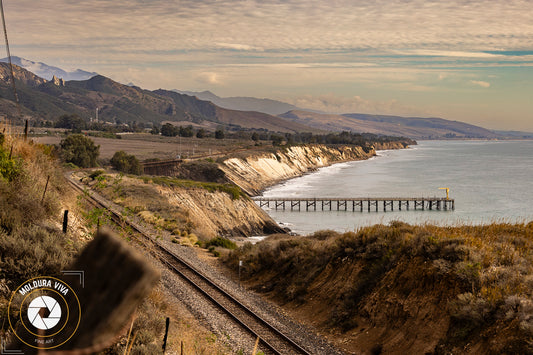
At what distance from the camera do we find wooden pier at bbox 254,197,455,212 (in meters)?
81.7

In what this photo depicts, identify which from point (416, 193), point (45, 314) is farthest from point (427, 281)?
point (416, 193)

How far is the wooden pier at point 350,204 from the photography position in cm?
8169

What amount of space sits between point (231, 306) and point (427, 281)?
22.9 ft

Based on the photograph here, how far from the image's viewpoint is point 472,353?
39.4 feet

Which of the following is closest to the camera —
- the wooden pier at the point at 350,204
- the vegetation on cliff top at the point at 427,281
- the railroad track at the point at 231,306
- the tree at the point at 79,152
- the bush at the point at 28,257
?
the bush at the point at 28,257

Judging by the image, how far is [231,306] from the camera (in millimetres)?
17609

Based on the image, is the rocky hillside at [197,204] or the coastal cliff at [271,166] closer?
the rocky hillside at [197,204]

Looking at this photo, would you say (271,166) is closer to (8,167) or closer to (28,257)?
(8,167)

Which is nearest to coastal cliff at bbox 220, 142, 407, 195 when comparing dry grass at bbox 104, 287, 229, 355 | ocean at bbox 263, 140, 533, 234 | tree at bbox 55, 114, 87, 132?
ocean at bbox 263, 140, 533, 234

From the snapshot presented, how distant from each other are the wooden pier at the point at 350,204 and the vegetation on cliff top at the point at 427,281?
193ft

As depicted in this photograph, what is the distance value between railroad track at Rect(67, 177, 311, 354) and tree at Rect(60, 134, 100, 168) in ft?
182

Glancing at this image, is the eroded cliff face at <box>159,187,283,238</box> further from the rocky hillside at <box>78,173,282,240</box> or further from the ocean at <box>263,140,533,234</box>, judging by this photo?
the ocean at <box>263,140,533,234</box>

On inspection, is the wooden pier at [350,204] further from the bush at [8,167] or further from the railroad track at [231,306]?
the bush at [8,167]

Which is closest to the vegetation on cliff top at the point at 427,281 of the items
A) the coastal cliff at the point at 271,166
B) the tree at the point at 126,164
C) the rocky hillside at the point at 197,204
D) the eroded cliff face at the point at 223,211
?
the rocky hillside at the point at 197,204
